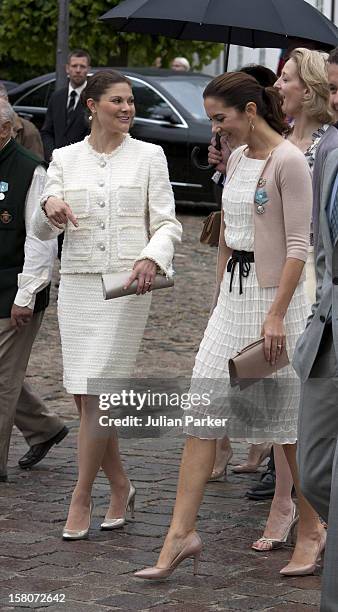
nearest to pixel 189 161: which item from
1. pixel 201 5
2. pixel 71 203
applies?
pixel 201 5

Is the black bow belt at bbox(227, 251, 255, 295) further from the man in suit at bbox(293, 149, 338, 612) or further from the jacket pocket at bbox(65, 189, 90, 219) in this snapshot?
the man in suit at bbox(293, 149, 338, 612)

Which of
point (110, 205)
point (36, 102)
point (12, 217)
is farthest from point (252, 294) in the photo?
point (36, 102)

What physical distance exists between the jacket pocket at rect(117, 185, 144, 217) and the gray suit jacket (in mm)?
1579

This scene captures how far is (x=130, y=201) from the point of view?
698 centimetres

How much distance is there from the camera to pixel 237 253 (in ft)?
21.5

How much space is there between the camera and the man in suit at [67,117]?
1420 cm

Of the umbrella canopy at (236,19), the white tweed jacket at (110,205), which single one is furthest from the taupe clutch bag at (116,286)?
the umbrella canopy at (236,19)

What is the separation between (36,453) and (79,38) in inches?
827

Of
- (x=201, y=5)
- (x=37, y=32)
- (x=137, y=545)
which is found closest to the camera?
(x=137, y=545)

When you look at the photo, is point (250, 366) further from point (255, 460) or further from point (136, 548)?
point (255, 460)

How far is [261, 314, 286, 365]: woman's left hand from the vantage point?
6.26 metres

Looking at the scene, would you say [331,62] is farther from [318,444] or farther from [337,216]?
[318,444]

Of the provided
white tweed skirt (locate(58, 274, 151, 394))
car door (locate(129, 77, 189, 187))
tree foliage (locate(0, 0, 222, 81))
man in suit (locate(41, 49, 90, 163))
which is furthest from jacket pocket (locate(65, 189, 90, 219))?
tree foliage (locate(0, 0, 222, 81))

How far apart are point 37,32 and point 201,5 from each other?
20795mm
